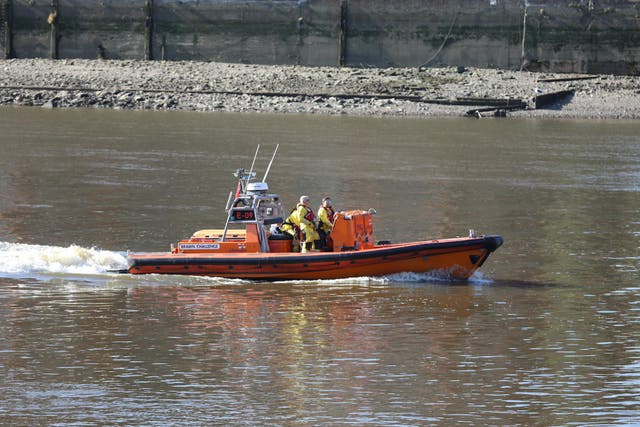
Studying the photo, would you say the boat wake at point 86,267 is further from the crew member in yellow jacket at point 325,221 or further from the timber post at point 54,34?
the timber post at point 54,34

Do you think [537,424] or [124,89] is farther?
[124,89]

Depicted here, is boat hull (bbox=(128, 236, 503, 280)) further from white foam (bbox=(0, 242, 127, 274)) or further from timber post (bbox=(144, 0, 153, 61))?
timber post (bbox=(144, 0, 153, 61))

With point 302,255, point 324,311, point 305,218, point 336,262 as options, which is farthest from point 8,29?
point 324,311

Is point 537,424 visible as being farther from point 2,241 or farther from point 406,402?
point 2,241

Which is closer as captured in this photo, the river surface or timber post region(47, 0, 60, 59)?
the river surface

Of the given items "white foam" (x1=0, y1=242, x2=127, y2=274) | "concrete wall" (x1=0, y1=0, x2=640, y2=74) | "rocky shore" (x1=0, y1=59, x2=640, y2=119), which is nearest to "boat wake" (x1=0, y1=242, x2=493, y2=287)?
"white foam" (x1=0, y1=242, x2=127, y2=274)

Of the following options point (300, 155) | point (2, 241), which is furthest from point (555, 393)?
point (300, 155)

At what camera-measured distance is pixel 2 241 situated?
22.1 meters

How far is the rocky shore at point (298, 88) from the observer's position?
163 ft

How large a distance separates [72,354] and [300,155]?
69.4 ft

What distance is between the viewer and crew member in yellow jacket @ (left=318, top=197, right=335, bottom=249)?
19578mm

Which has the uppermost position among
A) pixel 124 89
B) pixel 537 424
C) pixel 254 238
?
pixel 124 89

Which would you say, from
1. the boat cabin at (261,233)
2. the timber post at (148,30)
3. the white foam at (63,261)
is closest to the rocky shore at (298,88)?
the timber post at (148,30)

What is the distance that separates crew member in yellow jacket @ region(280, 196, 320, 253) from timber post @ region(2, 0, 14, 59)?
1566 inches
